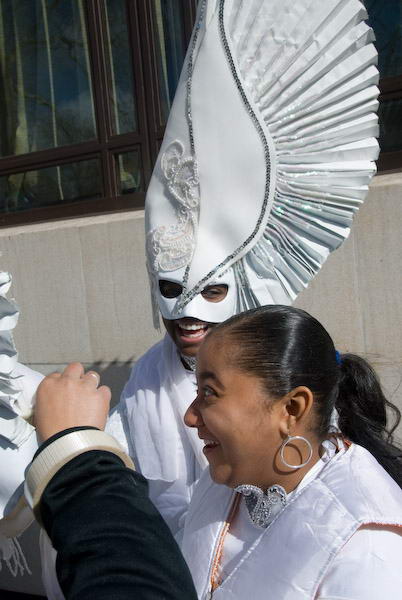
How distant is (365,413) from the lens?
1876 mm

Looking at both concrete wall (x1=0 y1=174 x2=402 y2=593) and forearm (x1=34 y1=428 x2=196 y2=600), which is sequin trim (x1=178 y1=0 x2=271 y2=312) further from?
forearm (x1=34 y1=428 x2=196 y2=600)

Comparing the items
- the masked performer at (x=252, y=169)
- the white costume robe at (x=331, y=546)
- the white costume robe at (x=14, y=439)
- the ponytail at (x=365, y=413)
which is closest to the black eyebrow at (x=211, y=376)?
the white costume robe at (x=331, y=546)

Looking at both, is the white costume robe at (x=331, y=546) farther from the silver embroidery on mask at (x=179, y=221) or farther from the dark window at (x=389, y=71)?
the dark window at (x=389, y=71)

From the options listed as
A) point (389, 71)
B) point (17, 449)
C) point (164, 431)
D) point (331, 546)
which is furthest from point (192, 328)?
point (389, 71)

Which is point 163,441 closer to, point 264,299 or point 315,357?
point 264,299

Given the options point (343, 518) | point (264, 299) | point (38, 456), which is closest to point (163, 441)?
point (264, 299)

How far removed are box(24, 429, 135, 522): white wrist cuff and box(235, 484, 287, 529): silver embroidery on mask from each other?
47cm

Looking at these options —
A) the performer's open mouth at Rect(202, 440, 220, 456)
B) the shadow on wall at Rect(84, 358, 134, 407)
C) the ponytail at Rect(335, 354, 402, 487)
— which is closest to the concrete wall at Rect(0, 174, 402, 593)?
the shadow on wall at Rect(84, 358, 134, 407)

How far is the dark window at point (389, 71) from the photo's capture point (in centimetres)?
351

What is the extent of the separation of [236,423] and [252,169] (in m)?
1.13

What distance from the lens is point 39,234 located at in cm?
416

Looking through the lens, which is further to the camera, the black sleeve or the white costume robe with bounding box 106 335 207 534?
the white costume robe with bounding box 106 335 207 534

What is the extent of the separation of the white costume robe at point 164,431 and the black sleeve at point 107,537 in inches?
51.5

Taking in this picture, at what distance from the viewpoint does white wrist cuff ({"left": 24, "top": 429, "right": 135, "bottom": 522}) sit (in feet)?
3.18
